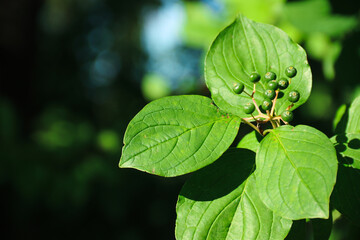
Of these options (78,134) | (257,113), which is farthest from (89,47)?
(257,113)

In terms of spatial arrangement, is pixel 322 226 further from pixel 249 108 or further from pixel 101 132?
pixel 101 132

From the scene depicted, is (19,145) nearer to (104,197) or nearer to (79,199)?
(79,199)

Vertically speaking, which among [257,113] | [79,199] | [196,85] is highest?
[257,113]

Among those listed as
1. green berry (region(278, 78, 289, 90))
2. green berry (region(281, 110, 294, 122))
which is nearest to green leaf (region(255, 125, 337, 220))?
green berry (region(281, 110, 294, 122))

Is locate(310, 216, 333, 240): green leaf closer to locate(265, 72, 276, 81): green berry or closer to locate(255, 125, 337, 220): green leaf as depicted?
locate(255, 125, 337, 220): green leaf

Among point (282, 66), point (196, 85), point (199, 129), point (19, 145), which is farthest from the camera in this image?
point (19, 145)
